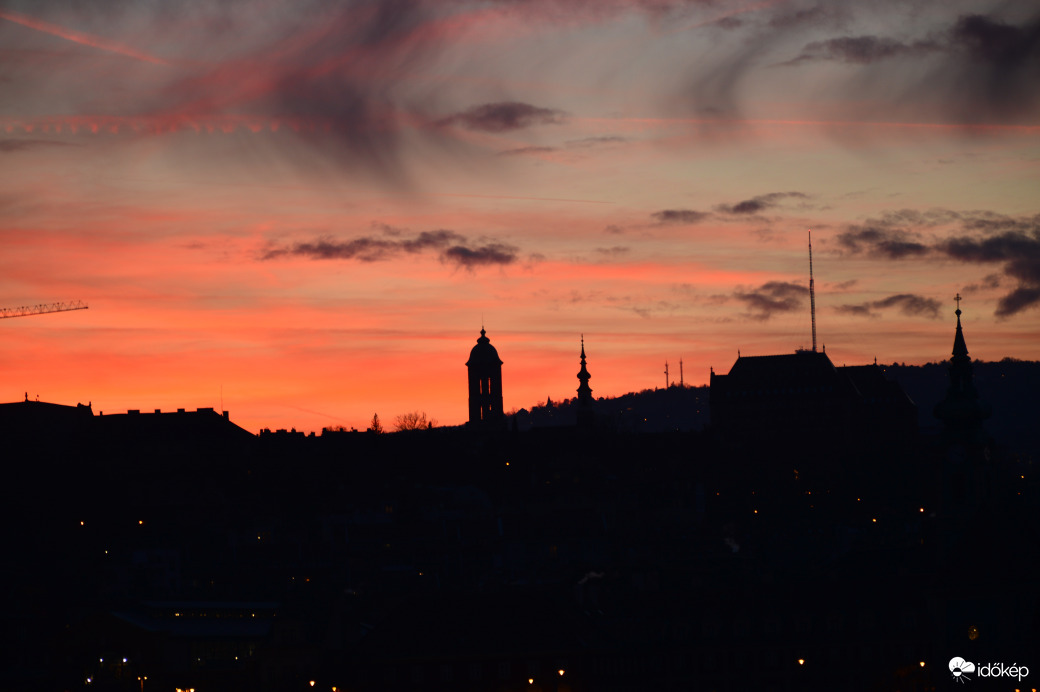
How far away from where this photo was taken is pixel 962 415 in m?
126

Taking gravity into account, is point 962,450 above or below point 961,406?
below

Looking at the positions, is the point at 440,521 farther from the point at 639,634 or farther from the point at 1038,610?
the point at 1038,610

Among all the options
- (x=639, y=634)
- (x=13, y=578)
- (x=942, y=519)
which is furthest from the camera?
(x=13, y=578)

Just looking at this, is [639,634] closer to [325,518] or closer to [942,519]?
[942,519]

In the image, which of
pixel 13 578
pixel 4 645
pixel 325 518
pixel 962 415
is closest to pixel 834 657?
pixel 962 415

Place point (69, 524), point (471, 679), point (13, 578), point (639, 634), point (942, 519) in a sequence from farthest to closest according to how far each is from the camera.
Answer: point (69, 524) → point (13, 578) → point (942, 519) → point (639, 634) → point (471, 679)

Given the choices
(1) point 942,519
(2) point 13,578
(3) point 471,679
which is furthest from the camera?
(2) point 13,578

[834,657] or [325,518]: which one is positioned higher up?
[325,518]

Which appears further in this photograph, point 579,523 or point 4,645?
point 579,523

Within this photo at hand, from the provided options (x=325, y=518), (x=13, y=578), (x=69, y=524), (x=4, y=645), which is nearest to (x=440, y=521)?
(x=325, y=518)

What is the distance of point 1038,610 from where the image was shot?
113188 mm

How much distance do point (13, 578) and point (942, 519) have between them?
75.9m

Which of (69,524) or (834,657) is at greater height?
(69,524)

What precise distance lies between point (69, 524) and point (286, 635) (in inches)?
2740
